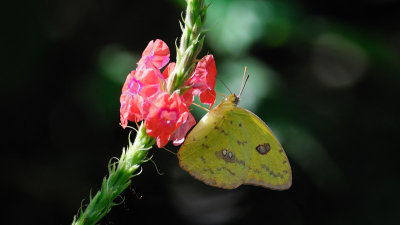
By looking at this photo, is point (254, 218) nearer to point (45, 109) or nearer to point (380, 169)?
point (380, 169)

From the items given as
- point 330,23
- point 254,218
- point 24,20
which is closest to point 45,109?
point 24,20

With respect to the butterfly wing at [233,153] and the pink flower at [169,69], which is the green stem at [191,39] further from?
the butterfly wing at [233,153]

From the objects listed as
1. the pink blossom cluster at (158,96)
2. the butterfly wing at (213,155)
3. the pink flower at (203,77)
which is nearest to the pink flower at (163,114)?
the pink blossom cluster at (158,96)

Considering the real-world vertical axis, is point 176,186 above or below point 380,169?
below

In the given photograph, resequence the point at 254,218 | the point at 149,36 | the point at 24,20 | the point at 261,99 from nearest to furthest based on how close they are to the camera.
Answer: the point at 261,99 < the point at 24,20 < the point at 149,36 < the point at 254,218

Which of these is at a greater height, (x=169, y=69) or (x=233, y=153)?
(x=169, y=69)

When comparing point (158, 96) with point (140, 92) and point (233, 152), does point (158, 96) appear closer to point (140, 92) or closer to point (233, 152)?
point (140, 92)

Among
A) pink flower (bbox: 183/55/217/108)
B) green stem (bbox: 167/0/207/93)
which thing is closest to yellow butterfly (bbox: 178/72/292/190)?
pink flower (bbox: 183/55/217/108)

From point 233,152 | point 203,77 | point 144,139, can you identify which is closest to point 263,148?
point 233,152
